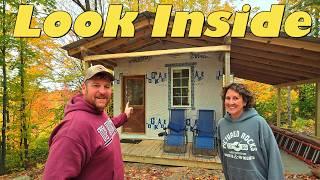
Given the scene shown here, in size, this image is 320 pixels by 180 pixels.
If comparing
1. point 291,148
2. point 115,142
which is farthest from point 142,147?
point 115,142

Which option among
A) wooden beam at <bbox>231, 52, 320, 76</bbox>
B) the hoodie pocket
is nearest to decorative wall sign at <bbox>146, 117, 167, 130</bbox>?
wooden beam at <bbox>231, 52, 320, 76</bbox>

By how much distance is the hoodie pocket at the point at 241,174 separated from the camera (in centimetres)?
244

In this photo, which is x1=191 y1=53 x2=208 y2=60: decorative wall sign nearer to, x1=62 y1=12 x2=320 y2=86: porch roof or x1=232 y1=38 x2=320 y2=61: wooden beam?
x1=62 y1=12 x2=320 y2=86: porch roof

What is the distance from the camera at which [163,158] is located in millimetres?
6949

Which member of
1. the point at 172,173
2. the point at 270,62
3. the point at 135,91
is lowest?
the point at 172,173

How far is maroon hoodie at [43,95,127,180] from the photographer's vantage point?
1.44 meters

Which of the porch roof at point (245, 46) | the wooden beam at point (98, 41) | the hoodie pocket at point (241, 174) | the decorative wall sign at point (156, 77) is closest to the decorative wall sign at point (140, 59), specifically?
the porch roof at point (245, 46)

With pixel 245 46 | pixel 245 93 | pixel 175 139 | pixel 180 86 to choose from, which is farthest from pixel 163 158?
pixel 245 93

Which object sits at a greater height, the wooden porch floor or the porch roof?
the porch roof

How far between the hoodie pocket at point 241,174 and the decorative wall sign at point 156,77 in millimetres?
6698

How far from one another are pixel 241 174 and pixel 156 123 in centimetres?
690

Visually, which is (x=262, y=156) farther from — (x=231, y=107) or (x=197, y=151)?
(x=197, y=151)

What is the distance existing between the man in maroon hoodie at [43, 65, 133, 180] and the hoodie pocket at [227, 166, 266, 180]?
4.05 feet

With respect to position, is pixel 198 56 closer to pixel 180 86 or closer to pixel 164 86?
pixel 180 86
